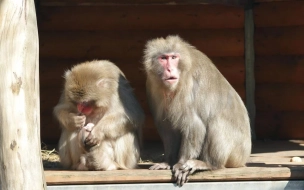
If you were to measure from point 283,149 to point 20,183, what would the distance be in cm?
490

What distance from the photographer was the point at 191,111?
26.7 feet

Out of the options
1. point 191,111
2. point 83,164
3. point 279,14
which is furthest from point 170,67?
point 279,14

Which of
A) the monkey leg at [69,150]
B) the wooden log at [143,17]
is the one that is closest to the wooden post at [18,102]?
the monkey leg at [69,150]

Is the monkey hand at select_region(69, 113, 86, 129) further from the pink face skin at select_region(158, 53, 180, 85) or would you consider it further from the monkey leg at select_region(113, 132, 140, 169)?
the pink face skin at select_region(158, 53, 180, 85)

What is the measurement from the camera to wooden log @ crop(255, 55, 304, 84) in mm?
11680

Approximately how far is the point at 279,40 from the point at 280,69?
0.43 meters

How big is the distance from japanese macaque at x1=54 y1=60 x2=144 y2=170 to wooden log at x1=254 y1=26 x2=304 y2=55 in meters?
3.74

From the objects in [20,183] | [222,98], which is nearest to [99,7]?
[222,98]

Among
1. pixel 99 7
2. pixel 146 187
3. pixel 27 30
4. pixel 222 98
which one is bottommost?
pixel 146 187

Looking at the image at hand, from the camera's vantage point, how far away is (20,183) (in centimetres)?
676

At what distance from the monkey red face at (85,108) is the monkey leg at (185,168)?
3.73ft

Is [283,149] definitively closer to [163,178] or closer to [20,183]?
[163,178]

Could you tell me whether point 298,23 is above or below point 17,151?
above

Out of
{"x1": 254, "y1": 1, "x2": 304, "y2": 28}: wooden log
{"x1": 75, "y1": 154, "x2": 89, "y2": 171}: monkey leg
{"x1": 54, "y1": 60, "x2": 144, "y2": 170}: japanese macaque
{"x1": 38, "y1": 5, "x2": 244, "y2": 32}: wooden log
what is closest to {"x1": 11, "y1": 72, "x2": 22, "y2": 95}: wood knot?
{"x1": 54, "y1": 60, "x2": 144, "y2": 170}: japanese macaque
